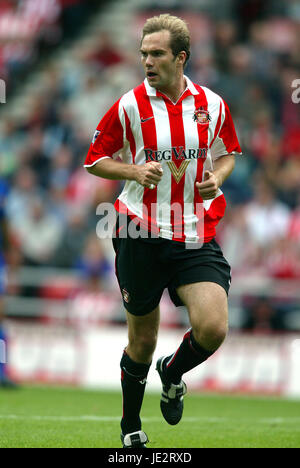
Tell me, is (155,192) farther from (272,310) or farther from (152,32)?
(272,310)

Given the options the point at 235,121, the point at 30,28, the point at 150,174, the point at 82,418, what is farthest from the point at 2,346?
the point at 30,28

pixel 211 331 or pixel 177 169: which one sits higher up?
pixel 177 169

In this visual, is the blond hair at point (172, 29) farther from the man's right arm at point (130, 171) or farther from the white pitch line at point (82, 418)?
the white pitch line at point (82, 418)

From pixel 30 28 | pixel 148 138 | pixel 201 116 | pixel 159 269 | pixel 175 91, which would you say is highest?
pixel 30 28

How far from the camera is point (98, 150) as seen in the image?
5.72 meters

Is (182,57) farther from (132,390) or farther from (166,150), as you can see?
(132,390)

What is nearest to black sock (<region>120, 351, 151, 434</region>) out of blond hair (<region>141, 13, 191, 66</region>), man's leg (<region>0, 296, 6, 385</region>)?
blond hair (<region>141, 13, 191, 66</region>)

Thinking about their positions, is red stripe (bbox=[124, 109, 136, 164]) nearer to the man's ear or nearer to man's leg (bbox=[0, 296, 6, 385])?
the man's ear

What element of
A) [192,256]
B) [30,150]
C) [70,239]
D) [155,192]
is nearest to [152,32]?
[155,192]

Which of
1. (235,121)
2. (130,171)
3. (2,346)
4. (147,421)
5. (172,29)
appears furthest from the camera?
(235,121)

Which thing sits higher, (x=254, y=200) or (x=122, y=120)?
(x=122, y=120)

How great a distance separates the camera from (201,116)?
18.8 ft

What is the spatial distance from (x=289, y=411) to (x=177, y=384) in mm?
3430

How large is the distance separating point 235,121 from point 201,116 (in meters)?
7.99
